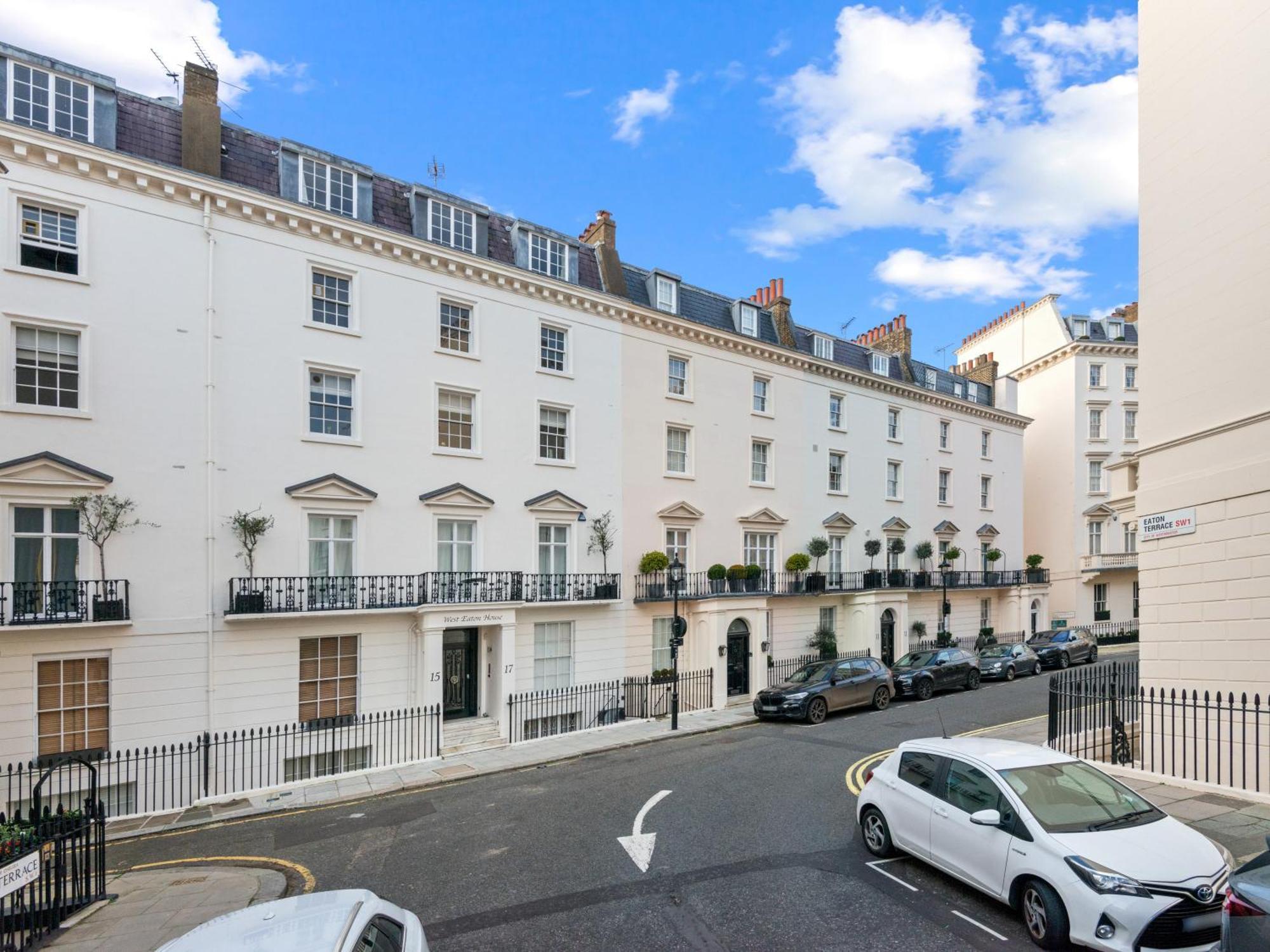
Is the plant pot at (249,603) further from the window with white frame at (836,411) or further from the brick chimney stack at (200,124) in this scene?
the window with white frame at (836,411)

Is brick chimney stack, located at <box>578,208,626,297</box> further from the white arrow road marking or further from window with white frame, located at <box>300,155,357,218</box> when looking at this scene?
the white arrow road marking

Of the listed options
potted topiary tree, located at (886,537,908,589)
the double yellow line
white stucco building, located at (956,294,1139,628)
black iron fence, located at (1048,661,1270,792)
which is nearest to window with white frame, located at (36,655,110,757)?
the double yellow line

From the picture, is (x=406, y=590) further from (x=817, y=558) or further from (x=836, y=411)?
(x=836, y=411)

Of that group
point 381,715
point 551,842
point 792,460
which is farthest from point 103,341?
point 792,460

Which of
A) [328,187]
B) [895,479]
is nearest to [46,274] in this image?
[328,187]

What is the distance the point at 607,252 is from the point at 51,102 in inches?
586

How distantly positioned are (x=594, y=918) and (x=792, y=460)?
74.9ft

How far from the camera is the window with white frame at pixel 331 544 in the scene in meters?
17.3

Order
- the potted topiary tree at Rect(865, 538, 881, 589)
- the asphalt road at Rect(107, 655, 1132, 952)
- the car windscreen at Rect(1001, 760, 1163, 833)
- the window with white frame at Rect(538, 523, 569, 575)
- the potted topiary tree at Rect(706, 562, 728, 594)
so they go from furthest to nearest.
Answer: the potted topiary tree at Rect(865, 538, 881, 589) → the potted topiary tree at Rect(706, 562, 728, 594) → the window with white frame at Rect(538, 523, 569, 575) → the asphalt road at Rect(107, 655, 1132, 952) → the car windscreen at Rect(1001, 760, 1163, 833)

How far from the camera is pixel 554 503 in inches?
836

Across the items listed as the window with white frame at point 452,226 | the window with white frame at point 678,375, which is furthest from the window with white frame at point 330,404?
the window with white frame at point 678,375

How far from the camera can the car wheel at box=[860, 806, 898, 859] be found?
832 cm

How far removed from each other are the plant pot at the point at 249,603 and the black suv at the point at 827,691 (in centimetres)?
1290

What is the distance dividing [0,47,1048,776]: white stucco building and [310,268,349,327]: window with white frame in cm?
8
